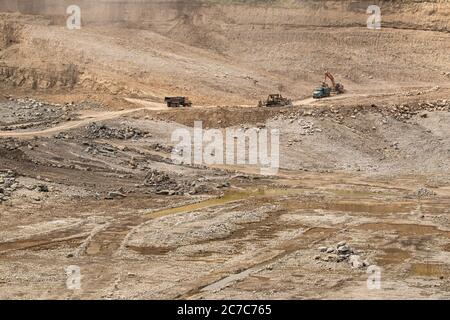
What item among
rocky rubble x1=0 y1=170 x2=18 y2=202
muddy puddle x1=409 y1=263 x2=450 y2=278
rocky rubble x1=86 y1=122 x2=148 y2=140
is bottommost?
rocky rubble x1=86 y1=122 x2=148 y2=140

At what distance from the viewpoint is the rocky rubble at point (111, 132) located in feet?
150

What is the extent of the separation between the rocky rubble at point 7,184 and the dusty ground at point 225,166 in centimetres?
9

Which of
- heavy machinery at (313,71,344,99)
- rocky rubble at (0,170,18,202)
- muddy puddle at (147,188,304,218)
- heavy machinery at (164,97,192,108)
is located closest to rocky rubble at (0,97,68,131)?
heavy machinery at (164,97,192,108)

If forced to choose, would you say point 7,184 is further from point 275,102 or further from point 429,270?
point 275,102

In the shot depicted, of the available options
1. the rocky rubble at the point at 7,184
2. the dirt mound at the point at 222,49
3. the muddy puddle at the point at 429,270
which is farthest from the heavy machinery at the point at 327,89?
the muddy puddle at the point at 429,270

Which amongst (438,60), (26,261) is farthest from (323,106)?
(26,261)

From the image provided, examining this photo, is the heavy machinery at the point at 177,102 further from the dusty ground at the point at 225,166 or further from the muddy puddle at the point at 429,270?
the muddy puddle at the point at 429,270

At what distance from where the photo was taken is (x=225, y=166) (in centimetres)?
4262

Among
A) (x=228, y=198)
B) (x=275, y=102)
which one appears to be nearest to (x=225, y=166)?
(x=228, y=198)

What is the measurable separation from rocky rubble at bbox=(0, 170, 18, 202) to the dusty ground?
0.09m

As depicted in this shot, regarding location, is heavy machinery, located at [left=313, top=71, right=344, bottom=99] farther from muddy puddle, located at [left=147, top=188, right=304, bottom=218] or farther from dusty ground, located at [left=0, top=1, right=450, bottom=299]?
muddy puddle, located at [left=147, top=188, right=304, bottom=218]

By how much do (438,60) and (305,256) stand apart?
46.9 metres

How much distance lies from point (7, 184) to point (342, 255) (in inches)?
543

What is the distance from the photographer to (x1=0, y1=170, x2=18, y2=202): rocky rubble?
32.3 meters
